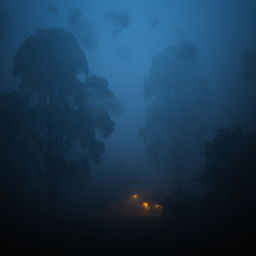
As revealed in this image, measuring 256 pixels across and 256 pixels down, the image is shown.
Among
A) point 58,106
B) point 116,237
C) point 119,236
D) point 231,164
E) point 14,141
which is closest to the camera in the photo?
point 116,237

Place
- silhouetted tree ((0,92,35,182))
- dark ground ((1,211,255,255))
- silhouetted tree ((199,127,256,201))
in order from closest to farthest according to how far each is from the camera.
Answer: dark ground ((1,211,255,255)) → silhouetted tree ((0,92,35,182)) → silhouetted tree ((199,127,256,201))

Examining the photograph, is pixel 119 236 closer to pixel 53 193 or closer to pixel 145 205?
pixel 53 193

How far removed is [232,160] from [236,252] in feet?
38.3

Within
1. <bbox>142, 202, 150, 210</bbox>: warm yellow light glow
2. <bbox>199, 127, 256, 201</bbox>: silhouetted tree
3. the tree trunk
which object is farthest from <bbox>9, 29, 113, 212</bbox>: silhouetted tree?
<bbox>142, 202, 150, 210</bbox>: warm yellow light glow

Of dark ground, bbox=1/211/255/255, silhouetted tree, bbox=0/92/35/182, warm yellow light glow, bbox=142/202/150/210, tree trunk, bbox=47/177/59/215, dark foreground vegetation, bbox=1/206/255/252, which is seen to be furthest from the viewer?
warm yellow light glow, bbox=142/202/150/210

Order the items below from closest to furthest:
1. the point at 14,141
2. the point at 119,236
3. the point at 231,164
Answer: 1. the point at 119,236
2. the point at 14,141
3. the point at 231,164

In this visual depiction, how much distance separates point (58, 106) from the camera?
11.8 m

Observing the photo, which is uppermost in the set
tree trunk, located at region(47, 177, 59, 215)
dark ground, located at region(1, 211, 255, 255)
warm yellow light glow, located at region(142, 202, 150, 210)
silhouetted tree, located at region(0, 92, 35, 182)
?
silhouetted tree, located at region(0, 92, 35, 182)

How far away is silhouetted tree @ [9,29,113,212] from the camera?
11547 mm

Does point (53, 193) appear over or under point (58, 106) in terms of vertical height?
under

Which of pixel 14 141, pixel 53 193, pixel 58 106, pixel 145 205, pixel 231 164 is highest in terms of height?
pixel 58 106

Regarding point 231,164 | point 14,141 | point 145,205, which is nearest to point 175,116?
point 231,164

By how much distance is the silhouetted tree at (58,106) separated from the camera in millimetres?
11547

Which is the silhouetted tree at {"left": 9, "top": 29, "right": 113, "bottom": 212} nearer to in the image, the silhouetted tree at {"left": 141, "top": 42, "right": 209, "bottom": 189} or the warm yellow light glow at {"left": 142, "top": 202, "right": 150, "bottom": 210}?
the silhouetted tree at {"left": 141, "top": 42, "right": 209, "bottom": 189}
